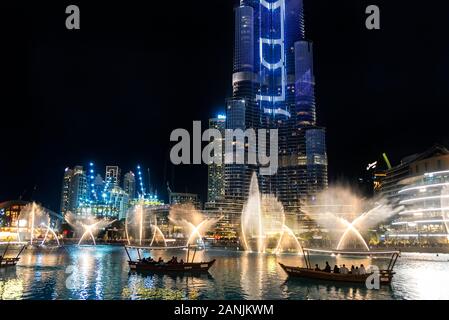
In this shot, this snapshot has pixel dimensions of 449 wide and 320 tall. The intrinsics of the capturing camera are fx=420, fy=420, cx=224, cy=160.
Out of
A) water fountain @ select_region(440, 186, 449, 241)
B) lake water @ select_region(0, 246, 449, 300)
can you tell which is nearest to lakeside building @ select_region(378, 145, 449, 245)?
water fountain @ select_region(440, 186, 449, 241)

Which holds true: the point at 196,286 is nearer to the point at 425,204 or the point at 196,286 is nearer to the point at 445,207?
the point at 445,207

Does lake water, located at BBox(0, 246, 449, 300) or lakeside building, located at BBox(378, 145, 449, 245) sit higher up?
lakeside building, located at BBox(378, 145, 449, 245)

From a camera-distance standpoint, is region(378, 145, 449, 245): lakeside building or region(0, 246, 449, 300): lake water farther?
region(378, 145, 449, 245): lakeside building

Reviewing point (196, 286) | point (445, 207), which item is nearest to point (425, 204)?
point (445, 207)

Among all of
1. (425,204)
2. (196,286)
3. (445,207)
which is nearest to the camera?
(196,286)

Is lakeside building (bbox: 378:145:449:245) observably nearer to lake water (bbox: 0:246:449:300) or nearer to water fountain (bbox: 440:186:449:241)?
water fountain (bbox: 440:186:449:241)

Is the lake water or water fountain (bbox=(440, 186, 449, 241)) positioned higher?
water fountain (bbox=(440, 186, 449, 241))

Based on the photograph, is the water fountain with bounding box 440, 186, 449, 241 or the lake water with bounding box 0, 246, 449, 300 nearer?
the lake water with bounding box 0, 246, 449, 300

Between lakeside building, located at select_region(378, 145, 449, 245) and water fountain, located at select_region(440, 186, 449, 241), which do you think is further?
lakeside building, located at select_region(378, 145, 449, 245)

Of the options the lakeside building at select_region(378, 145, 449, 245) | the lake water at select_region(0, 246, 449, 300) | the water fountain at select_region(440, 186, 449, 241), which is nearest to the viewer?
the lake water at select_region(0, 246, 449, 300)

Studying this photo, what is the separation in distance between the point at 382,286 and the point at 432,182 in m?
103

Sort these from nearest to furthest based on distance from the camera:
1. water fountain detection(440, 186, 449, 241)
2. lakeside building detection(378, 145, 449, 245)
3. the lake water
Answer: the lake water
water fountain detection(440, 186, 449, 241)
lakeside building detection(378, 145, 449, 245)

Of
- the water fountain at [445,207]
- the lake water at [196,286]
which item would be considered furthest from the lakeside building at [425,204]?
the lake water at [196,286]
